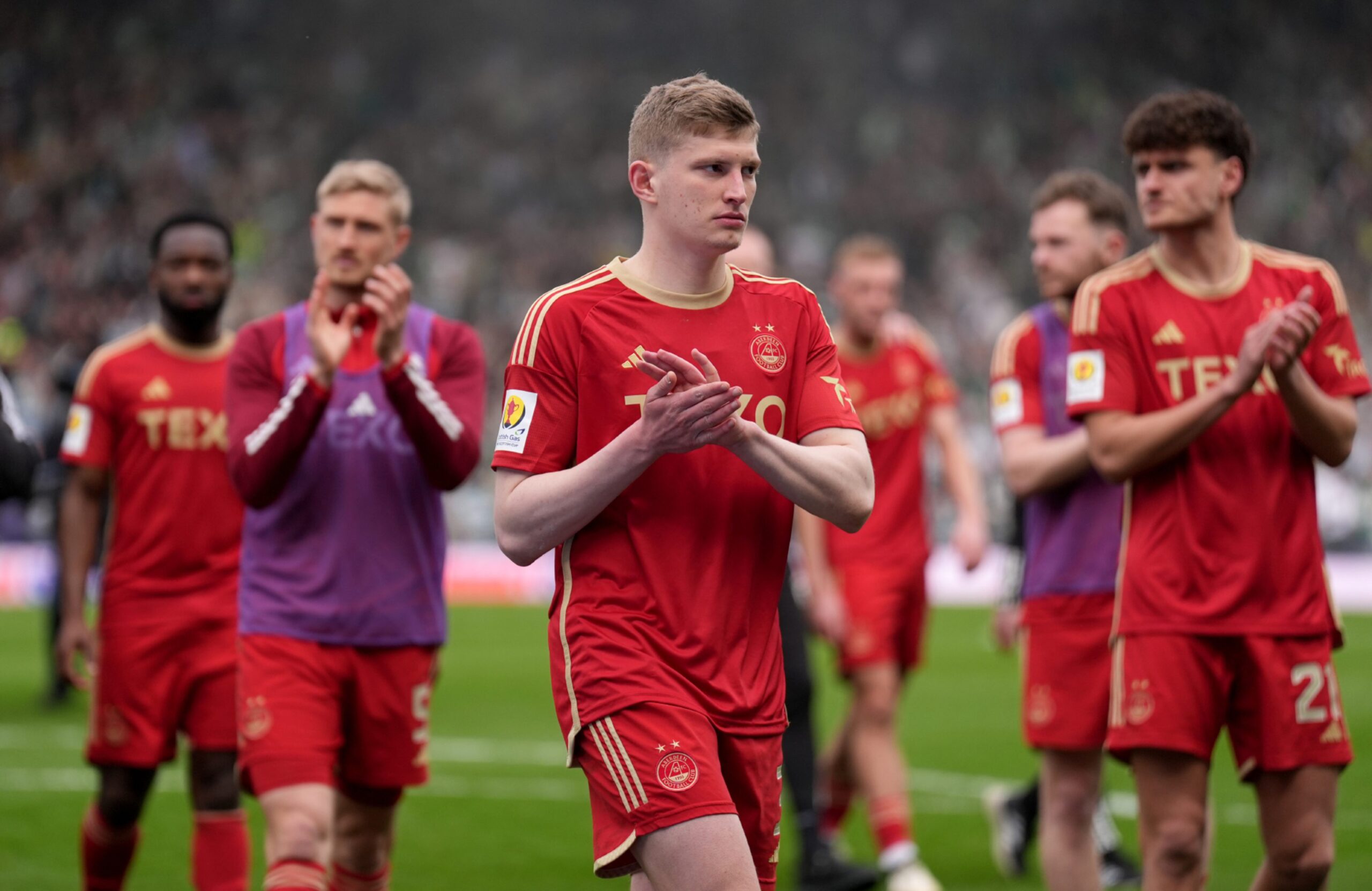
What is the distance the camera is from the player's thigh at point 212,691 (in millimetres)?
5848

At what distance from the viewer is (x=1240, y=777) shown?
4590mm

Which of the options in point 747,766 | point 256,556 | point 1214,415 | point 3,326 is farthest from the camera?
point 3,326

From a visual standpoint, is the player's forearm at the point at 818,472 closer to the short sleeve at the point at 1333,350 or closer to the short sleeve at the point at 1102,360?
the short sleeve at the point at 1102,360

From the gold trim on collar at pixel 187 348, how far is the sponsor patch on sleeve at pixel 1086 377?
10.1ft

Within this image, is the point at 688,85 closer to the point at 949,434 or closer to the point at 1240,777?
the point at 1240,777

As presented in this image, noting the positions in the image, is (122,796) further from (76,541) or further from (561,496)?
(561,496)

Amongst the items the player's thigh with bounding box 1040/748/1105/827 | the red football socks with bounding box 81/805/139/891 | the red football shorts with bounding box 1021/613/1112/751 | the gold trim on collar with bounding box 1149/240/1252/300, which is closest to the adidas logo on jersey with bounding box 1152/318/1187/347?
the gold trim on collar with bounding box 1149/240/1252/300

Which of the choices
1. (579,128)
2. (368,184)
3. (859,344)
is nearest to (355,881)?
(368,184)

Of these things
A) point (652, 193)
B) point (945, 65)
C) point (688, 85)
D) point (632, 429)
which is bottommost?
point (632, 429)

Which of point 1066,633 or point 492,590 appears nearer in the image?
point 1066,633

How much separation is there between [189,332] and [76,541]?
0.85 m

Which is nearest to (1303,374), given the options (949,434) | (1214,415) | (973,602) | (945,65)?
(1214,415)

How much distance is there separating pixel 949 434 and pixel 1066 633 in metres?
2.31

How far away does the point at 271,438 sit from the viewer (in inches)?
191
